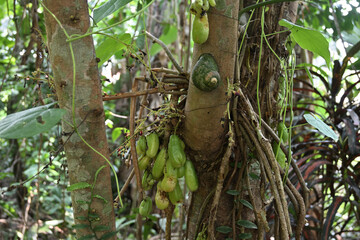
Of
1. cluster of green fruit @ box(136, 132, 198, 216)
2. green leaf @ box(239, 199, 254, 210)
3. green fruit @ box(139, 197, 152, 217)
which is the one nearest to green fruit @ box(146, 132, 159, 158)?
cluster of green fruit @ box(136, 132, 198, 216)

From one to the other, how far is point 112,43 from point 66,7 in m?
0.25

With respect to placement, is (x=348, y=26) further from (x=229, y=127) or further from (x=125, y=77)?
(x=125, y=77)

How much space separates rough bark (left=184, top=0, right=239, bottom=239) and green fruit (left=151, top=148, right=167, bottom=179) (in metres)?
0.07

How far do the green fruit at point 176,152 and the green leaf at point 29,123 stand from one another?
295mm

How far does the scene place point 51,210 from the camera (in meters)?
2.34

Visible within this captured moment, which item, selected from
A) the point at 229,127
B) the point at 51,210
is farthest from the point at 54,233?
the point at 229,127

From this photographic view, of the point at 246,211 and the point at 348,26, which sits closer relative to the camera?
the point at 246,211

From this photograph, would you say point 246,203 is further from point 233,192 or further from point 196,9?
point 196,9

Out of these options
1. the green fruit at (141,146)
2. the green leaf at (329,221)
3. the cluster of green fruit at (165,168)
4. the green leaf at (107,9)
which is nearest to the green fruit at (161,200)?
the cluster of green fruit at (165,168)

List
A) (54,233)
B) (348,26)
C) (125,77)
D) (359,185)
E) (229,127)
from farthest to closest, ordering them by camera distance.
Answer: (125,77) < (54,233) < (348,26) < (359,185) < (229,127)

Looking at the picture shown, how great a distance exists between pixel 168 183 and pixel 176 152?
0.24 feet

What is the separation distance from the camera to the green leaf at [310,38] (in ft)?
2.35

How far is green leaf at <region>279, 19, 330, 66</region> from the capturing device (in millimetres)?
716

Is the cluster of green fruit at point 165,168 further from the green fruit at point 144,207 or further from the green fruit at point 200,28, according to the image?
the green fruit at point 200,28
